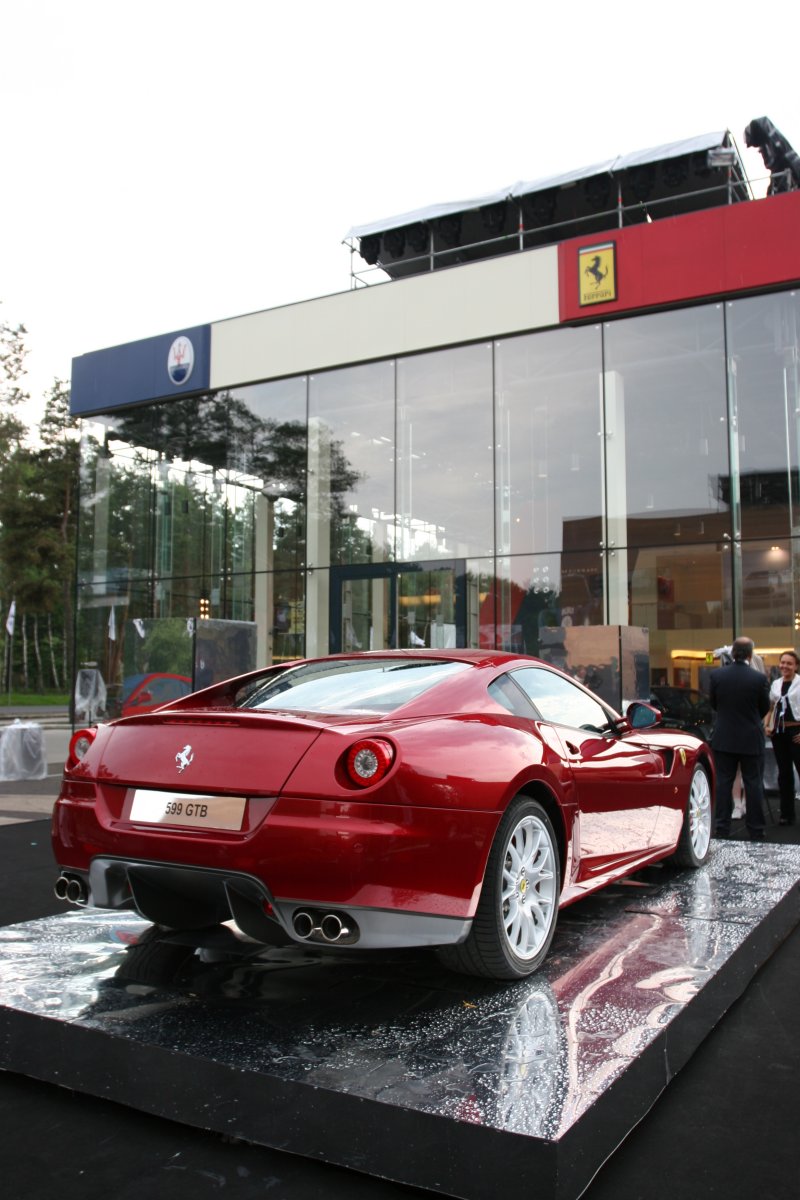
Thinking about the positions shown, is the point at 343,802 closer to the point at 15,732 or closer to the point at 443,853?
the point at 443,853

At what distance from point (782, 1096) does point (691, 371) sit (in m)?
12.9

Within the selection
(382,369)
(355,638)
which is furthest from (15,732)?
(382,369)

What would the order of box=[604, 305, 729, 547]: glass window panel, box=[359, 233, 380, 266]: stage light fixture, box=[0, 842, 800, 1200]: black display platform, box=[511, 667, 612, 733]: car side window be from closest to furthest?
box=[0, 842, 800, 1200]: black display platform
box=[511, 667, 612, 733]: car side window
box=[604, 305, 729, 547]: glass window panel
box=[359, 233, 380, 266]: stage light fixture

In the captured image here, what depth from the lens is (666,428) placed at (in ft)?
48.0

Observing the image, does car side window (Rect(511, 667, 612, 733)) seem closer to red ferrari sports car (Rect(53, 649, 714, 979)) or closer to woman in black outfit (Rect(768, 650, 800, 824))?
red ferrari sports car (Rect(53, 649, 714, 979))

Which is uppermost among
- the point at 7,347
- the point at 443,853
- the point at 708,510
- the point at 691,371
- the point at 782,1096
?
the point at 7,347

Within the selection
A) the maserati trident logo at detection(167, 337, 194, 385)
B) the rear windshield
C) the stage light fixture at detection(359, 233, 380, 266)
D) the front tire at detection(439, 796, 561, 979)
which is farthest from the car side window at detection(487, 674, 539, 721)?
the stage light fixture at detection(359, 233, 380, 266)

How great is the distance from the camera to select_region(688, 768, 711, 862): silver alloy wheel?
18.1 ft

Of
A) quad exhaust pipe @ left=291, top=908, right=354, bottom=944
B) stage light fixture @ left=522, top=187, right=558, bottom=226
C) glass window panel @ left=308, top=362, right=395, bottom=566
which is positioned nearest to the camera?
quad exhaust pipe @ left=291, top=908, right=354, bottom=944

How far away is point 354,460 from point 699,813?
41.1ft

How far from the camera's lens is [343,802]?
2.99 metres

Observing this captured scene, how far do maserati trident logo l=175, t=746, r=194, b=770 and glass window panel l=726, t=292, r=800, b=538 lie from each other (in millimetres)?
11836

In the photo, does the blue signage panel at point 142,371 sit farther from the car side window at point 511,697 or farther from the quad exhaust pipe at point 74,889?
the quad exhaust pipe at point 74,889

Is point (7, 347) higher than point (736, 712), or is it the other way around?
point (7, 347)
